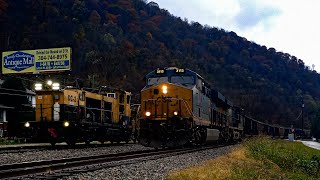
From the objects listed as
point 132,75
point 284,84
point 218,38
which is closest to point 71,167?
point 132,75

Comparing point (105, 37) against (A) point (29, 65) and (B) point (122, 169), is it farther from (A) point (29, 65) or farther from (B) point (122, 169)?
(B) point (122, 169)

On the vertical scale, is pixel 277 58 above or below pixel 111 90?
above

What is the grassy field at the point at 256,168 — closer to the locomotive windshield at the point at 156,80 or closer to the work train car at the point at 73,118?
the locomotive windshield at the point at 156,80

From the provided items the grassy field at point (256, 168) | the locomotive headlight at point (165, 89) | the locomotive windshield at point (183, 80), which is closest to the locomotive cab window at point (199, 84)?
the locomotive windshield at point (183, 80)

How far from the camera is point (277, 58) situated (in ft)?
377

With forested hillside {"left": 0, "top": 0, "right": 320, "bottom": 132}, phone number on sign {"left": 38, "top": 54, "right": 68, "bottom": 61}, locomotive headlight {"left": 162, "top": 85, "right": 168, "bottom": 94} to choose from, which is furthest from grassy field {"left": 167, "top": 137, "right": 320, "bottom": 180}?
forested hillside {"left": 0, "top": 0, "right": 320, "bottom": 132}

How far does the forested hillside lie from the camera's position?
6631cm

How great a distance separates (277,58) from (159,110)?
102 m

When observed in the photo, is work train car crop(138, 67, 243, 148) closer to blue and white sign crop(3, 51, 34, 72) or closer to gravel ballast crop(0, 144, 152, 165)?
gravel ballast crop(0, 144, 152, 165)

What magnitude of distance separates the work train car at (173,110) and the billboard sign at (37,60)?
13.6m

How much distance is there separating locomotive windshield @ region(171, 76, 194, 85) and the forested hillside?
91.2 ft

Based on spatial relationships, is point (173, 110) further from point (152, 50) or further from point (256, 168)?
point (152, 50)

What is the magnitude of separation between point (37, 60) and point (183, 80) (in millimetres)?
17190

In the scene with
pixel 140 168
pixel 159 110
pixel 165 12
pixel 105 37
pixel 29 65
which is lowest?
pixel 140 168
